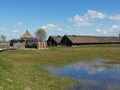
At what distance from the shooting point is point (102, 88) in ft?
64.8

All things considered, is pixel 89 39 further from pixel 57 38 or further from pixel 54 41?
pixel 54 41

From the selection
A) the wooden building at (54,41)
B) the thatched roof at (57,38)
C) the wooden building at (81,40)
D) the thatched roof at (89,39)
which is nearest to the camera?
the wooden building at (81,40)

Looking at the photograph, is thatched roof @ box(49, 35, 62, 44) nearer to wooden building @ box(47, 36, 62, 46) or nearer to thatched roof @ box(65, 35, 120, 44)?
wooden building @ box(47, 36, 62, 46)

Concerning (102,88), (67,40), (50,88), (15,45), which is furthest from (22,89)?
(67,40)

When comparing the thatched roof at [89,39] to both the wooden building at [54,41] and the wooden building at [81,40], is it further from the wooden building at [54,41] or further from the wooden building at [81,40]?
the wooden building at [54,41]

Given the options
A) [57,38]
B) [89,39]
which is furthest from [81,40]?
[57,38]

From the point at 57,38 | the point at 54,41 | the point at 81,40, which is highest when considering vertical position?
the point at 57,38

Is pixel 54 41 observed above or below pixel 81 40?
below

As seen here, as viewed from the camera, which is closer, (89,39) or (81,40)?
(81,40)

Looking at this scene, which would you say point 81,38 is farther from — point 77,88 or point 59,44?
point 77,88

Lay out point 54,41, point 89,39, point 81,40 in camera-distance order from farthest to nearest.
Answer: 1. point 89,39
2. point 54,41
3. point 81,40

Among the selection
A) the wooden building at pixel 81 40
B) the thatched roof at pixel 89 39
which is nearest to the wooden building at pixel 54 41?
the wooden building at pixel 81 40

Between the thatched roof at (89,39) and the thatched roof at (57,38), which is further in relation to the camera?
the thatched roof at (57,38)

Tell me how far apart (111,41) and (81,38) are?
2209 centimetres
